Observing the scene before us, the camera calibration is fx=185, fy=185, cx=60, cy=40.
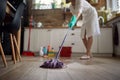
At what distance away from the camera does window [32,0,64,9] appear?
5.09 meters

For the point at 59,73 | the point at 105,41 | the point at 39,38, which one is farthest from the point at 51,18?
the point at 59,73

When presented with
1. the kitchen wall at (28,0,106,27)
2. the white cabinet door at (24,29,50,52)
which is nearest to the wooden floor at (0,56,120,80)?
the white cabinet door at (24,29,50,52)

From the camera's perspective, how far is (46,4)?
16.8ft

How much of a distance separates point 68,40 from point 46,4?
4.33ft

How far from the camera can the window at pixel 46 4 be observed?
16.7 feet

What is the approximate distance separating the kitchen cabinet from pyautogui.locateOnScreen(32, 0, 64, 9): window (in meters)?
0.88

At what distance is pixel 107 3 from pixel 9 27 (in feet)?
11.1

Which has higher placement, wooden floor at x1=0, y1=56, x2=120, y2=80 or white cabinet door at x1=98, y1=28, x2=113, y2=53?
white cabinet door at x1=98, y1=28, x2=113, y2=53

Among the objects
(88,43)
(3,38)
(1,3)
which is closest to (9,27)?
(1,3)

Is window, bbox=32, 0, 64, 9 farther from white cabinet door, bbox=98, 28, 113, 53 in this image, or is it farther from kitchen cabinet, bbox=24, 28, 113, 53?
white cabinet door, bbox=98, 28, 113, 53

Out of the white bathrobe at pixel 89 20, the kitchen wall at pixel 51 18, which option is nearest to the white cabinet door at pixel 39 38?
the kitchen wall at pixel 51 18

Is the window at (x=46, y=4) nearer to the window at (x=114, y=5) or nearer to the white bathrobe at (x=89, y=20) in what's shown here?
the window at (x=114, y=5)

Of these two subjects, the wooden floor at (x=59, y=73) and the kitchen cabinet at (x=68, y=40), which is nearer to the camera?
the wooden floor at (x=59, y=73)

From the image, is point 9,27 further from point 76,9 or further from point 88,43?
point 88,43
